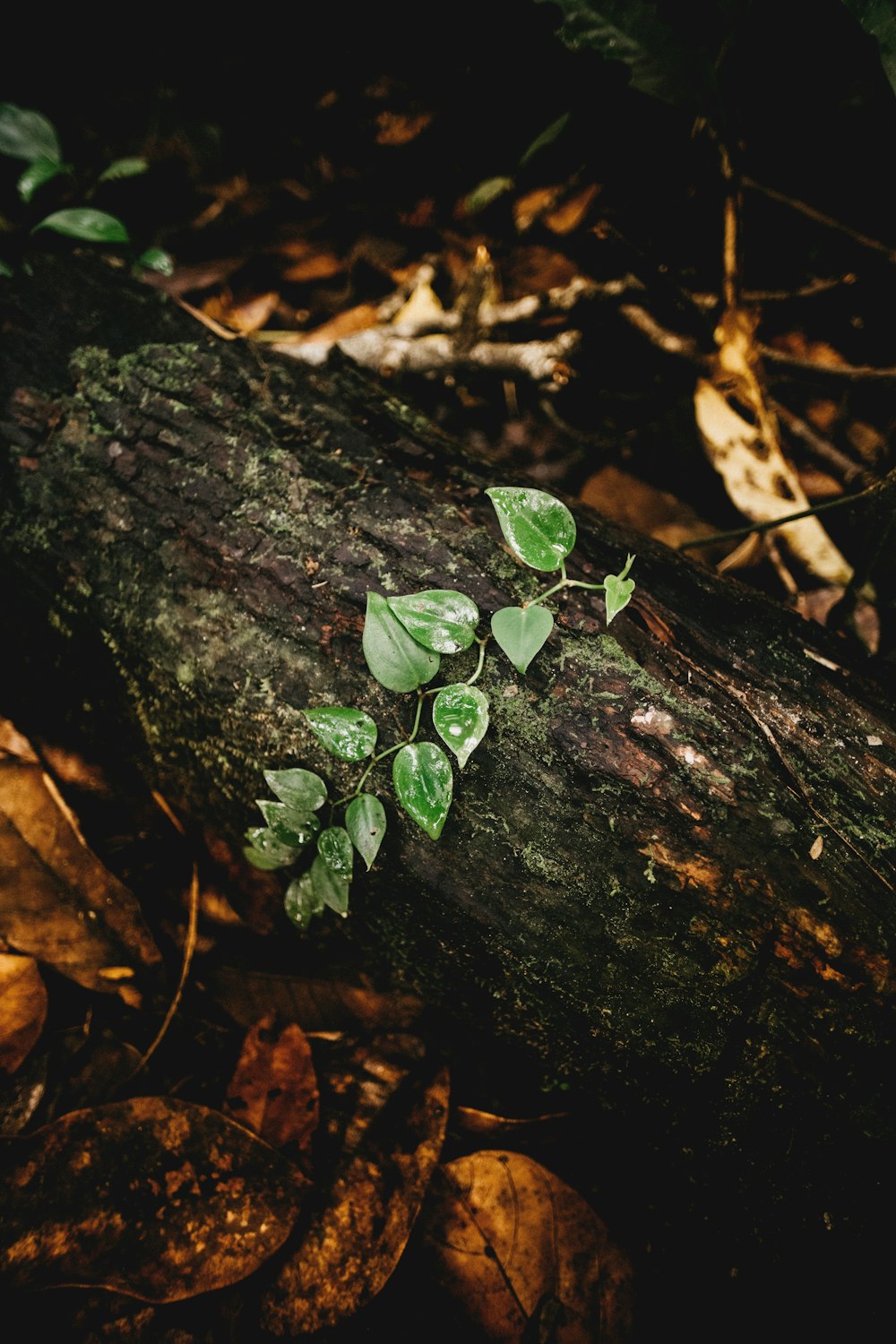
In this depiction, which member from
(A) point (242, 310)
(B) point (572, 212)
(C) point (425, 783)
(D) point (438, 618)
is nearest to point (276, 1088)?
(C) point (425, 783)

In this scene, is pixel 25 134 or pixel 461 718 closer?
pixel 461 718

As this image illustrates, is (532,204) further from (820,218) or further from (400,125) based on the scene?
(820,218)

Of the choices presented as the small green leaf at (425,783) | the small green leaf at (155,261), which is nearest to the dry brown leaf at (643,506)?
the small green leaf at (425,783)

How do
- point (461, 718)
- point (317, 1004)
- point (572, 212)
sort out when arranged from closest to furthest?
1. point (461, 718)
2. point (317, 1004)
3. point (572, 212)

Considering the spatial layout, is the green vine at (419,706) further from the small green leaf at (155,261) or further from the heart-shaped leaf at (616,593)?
the small green leaf at (155,261)

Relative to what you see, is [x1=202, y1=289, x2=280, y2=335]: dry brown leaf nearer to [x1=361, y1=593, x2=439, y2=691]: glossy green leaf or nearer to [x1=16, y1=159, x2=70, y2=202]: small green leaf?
[x1=16, y1=159, x2=70, y2=202]: small green leaf

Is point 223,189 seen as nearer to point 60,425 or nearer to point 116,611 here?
point 60,425

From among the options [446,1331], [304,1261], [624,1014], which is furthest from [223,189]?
[446,1331]
